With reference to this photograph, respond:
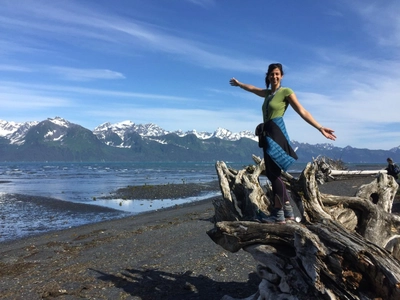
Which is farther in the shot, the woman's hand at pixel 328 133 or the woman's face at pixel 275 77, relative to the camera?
the woman's face at pixel 275 77

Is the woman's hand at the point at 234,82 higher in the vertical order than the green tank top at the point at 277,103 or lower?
higher

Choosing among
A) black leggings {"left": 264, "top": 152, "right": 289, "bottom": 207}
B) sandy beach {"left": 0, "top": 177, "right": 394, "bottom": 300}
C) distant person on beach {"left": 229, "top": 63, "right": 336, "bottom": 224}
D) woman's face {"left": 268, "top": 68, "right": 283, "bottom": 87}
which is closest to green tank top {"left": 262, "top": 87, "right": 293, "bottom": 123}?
distant person on beach {"left": 229, "top": 63, "right": 336, "bottom": 224}

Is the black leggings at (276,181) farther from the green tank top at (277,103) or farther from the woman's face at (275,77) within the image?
the woman's face at (275,77)

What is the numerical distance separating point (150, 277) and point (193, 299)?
180 cm

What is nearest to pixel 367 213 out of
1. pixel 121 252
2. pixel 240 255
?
pixel 240 255

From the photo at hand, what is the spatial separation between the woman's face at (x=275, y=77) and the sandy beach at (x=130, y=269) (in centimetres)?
395

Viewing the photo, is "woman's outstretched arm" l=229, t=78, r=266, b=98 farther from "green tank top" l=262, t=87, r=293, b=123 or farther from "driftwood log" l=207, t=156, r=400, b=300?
"driftwood log" l=207, t=156, r=400, b=300

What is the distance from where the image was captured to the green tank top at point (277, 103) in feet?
18.8

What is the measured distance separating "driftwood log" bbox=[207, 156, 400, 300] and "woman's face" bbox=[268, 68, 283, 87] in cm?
147

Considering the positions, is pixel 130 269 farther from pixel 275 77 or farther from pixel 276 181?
pixel 275 77

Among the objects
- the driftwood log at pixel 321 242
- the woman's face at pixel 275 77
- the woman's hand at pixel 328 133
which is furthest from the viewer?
the woman's face at pixel 275 77

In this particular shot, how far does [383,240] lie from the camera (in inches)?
226

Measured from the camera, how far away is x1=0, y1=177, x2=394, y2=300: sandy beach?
25.2ft

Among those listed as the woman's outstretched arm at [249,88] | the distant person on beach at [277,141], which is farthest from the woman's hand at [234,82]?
the distant person on beach at [277,141]
